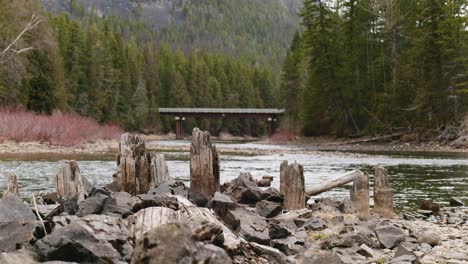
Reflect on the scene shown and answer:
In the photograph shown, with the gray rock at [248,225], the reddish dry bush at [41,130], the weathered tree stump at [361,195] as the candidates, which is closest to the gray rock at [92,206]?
the gray rock at [248,225]

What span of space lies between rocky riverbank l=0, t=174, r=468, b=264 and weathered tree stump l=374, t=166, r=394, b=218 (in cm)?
50

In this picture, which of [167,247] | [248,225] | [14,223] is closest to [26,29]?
[248,225]

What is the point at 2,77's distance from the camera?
175ft

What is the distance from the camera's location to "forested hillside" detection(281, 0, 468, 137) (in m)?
45.6

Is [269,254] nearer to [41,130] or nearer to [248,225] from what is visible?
[248,225]

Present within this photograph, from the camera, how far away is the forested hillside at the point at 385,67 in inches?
1794

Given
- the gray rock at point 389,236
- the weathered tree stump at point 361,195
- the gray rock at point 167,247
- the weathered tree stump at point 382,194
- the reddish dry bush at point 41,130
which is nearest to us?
the gray rock at point 167,247

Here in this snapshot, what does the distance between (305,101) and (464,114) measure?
20.7 m

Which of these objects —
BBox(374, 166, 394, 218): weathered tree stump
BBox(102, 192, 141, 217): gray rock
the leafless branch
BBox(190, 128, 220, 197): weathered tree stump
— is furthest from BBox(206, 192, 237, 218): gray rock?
the leafless branch

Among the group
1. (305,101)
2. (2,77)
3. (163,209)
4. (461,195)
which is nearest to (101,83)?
(2,77)

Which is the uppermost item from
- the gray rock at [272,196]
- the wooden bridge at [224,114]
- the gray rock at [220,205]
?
the wooden bridge at [224,114]

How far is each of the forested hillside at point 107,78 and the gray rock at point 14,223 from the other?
4692 cm

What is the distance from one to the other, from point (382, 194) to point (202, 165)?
4.56m

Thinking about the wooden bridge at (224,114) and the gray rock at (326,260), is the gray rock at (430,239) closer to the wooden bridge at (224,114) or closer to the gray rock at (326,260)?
the gray rock at (326,260)
